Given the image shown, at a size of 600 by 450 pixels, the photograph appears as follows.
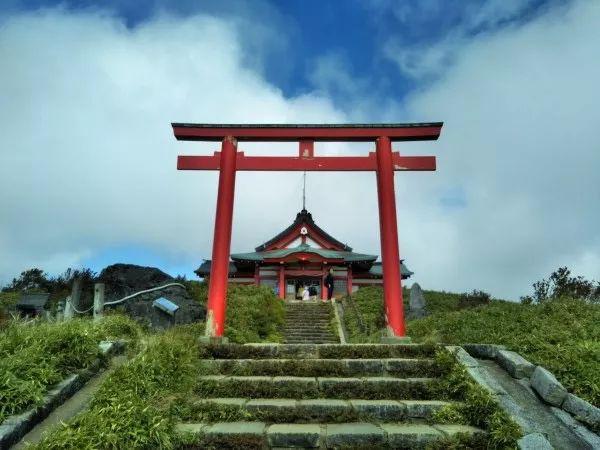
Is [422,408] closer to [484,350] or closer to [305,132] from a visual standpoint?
[484,350]

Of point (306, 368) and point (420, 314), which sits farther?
point (420, 314)

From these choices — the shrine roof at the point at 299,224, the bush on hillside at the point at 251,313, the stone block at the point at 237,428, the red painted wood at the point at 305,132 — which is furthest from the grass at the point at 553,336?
the shrine roof at the point at 299,224

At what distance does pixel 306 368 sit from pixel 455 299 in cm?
2263

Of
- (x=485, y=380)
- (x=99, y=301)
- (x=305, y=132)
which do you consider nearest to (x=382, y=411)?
(x=485, y=380)

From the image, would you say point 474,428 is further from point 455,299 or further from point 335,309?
point 455,299

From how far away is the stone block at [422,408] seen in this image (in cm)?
419

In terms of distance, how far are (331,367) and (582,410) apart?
8.59ft

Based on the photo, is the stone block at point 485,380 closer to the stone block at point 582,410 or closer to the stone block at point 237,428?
the stone block at point 582,410

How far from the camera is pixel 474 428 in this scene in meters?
3.86

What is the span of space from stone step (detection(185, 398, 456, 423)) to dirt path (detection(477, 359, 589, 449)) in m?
0.76

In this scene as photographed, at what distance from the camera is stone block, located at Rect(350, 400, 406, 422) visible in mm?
4164

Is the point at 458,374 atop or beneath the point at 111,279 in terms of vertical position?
beneath

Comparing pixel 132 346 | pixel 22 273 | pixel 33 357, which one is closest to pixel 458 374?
pixel 132 346

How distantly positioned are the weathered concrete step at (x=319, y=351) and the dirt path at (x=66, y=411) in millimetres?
1509
